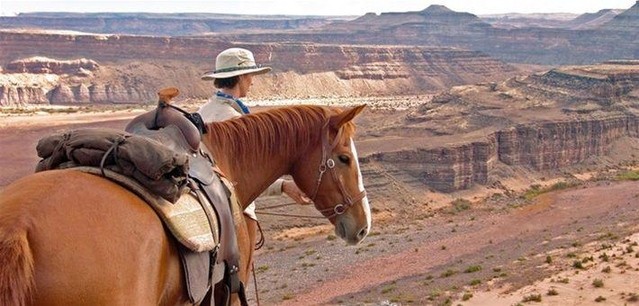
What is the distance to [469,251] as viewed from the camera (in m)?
27.8

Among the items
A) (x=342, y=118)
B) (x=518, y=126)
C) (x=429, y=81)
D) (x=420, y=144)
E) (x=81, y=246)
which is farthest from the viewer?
(x=429, y=81)

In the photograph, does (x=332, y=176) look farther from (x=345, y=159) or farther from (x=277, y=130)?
(x=277, y=130)

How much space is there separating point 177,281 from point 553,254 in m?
21.1

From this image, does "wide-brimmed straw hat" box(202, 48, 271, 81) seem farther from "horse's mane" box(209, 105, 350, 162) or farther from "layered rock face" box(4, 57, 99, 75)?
"layered rock face" box(4, 57, 99, 75)

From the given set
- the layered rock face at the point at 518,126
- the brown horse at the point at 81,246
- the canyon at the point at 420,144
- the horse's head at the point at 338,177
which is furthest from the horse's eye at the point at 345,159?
the layered rock face at the point at 518,126

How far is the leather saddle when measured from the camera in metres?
3.89

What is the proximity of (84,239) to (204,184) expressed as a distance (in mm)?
1088

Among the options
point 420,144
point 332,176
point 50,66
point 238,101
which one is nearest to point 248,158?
point 332,176

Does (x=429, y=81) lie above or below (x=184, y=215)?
below

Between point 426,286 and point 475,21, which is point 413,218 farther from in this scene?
point 475,21

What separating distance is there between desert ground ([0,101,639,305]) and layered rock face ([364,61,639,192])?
6.08 ft

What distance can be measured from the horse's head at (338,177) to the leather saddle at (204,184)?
802 mm

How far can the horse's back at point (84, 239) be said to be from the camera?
283cm

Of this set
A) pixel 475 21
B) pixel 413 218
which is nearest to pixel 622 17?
pixel 475 21
